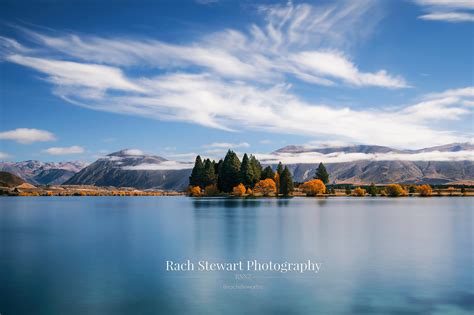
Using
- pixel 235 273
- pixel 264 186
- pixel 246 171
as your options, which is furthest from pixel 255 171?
pixel 235 273

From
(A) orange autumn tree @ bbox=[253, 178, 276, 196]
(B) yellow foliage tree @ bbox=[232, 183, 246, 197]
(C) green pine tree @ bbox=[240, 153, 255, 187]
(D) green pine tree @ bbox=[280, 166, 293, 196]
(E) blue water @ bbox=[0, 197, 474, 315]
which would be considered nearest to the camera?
(E) blue water @ bbox=[0, 197, 474, 315]

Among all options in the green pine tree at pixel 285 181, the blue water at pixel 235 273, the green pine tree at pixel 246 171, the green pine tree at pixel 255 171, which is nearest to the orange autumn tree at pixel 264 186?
the green pine tree at pixel 255 171

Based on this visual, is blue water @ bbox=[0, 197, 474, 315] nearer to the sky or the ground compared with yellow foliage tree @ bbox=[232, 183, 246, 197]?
nearer to the ground

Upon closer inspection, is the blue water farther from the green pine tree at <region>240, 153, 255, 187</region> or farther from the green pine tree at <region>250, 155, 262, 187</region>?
the green pine tree at <region>250, 155, 262, 187</region>

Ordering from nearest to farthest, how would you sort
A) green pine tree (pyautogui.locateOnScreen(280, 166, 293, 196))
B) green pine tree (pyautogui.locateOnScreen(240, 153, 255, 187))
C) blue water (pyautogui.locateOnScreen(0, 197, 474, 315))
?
1. blue water (pyautogui.locateOnScreen(0, 197, 474, 315))
2. green pine tree (pyautogui.locateOnScreen(240, 153, 255, 187))
3. green pine tree (pyautogui.locateOnScreen(280, 166, 293, 196))

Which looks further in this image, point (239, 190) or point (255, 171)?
point (255, 171)

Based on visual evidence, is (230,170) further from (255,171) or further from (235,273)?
(235,273)

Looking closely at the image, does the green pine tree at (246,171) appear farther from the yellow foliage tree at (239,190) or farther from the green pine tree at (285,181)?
the green pine tree at (285,181)

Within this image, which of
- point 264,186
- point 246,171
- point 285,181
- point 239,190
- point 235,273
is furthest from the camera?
point 285,181

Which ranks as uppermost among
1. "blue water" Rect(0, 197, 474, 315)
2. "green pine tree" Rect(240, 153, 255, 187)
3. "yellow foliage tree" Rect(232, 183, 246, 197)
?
"green pine tree" Rect(240, 153, 255, 187)

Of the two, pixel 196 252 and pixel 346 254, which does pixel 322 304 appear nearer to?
pixel 346 254

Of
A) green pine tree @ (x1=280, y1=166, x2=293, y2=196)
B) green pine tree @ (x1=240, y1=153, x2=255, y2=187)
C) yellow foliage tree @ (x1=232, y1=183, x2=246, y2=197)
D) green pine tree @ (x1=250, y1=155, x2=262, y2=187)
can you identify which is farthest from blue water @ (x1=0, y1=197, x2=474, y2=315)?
green pine tree @ (x1=280, y1=166, x2=293, y2=196)

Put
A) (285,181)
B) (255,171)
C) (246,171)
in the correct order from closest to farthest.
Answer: (246,171) < (255,171) < (285,181)

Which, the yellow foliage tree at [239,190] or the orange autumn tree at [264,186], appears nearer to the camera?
the yellow foliage tree at [239,190]
